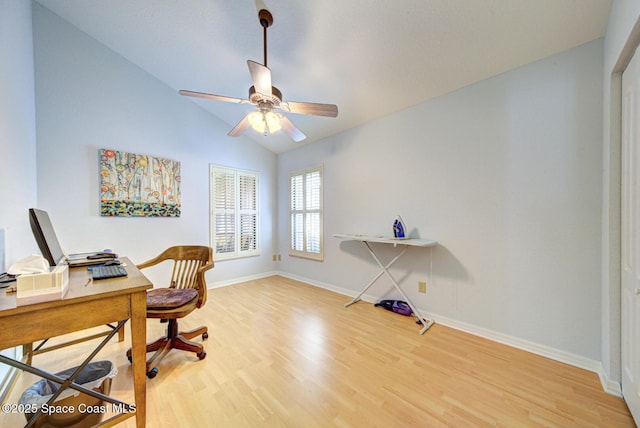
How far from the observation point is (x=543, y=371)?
1.68m

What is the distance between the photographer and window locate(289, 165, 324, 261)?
3760 millimetres

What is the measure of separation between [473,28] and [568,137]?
1143 mm

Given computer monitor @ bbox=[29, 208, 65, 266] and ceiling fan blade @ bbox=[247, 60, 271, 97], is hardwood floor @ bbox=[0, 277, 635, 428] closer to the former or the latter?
computer monitor @ bbox=[29, 208, 65, 266]

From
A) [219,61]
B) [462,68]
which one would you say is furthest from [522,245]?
[219,61]

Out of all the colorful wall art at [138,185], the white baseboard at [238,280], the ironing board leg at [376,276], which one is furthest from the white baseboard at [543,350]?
the colorful wall art at [138,185]

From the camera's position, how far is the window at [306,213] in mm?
3760

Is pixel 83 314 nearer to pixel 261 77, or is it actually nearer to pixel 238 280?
pixel 261 77

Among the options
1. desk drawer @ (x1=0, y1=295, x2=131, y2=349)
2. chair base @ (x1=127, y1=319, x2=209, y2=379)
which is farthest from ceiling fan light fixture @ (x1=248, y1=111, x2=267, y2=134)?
chair base @ (x1=127, y1=319, x2=209, y2=379)

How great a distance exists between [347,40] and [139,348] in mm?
2628

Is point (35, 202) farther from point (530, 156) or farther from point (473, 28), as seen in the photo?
point (530, 156)

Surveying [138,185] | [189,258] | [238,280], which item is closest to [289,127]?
[189,258]

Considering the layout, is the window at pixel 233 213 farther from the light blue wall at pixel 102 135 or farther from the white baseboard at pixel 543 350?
the white baseboard at pixel 543 350

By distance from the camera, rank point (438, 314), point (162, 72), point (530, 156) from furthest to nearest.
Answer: point (162, 72), point (438, 314), point (530, 156)

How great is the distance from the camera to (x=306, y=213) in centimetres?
397
